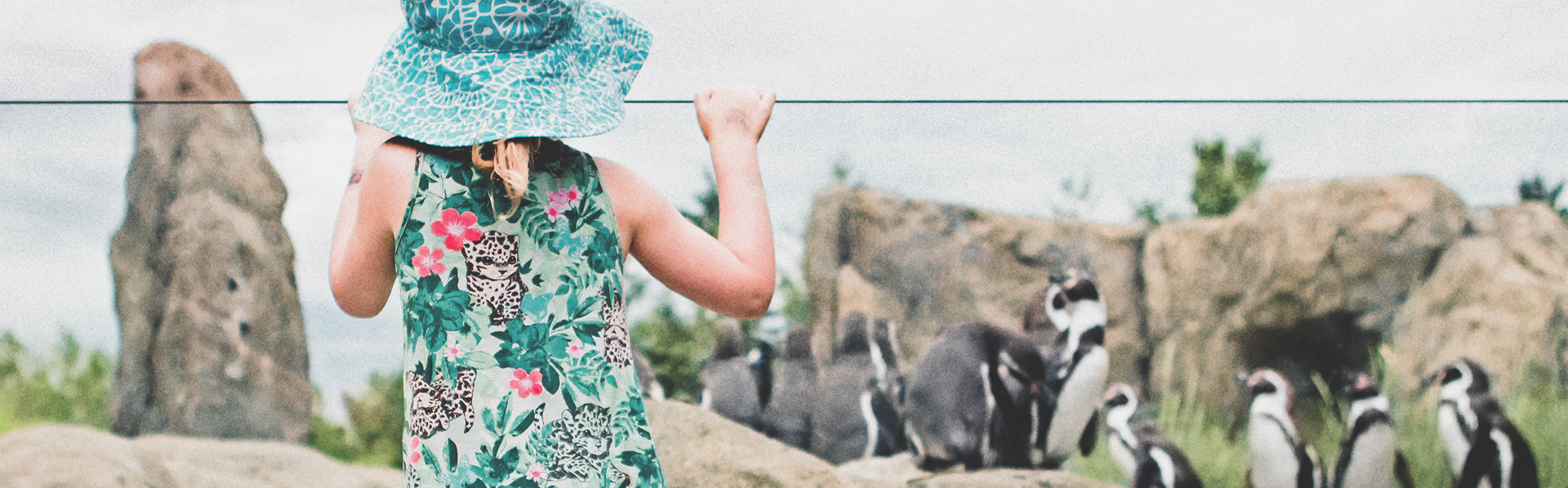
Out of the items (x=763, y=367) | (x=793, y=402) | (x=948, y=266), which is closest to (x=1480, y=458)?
→ (x=948, y=266)

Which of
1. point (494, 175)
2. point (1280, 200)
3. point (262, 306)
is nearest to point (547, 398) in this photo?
point (494, 175)

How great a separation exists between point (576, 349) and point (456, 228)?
4.2 inches

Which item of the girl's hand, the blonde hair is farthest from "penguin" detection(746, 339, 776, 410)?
the blonde hair

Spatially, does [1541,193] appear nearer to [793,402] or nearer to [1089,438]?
[1089,438]

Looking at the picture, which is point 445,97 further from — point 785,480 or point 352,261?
point 785,480

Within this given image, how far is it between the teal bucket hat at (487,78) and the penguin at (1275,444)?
2.87 meters

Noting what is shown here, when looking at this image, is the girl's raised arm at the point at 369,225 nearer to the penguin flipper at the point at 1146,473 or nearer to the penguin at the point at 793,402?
the penguin flipper at the point at 1146,473

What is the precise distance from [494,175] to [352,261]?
0.14 m

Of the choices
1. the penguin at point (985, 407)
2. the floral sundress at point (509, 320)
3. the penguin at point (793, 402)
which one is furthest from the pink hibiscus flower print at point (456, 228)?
the penguin at point (793, 402)

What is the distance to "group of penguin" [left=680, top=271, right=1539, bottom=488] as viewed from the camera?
3.06 metres

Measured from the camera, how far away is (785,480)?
7.79 feet

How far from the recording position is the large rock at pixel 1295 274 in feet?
12.1

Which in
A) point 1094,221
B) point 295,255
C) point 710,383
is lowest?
point 710,383

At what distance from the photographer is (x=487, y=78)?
0.69 m
